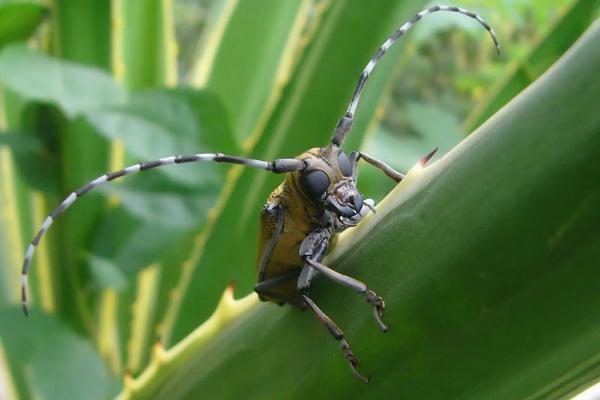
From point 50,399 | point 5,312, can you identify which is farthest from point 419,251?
point 5,312

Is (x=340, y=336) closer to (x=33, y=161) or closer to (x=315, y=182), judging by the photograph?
(x=315, y=182)

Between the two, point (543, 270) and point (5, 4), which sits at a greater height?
point (543, 270)

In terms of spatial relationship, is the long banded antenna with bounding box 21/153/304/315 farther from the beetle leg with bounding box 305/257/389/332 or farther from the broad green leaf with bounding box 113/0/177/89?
the broad green leaf with bounding box 113/0/177/89

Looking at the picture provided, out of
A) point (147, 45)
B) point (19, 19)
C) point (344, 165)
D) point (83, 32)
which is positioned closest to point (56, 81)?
point (19, 19)

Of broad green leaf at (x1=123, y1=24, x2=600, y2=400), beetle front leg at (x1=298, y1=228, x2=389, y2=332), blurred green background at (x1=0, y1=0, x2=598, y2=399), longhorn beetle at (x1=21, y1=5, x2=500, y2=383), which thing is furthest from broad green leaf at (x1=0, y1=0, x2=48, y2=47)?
broad green leaf at (x1=123, y1=24, x2=600, y2=400)

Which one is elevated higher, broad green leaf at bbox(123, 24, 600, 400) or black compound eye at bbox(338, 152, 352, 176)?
broad green leaf at bbox(123, 24, 600, 400)

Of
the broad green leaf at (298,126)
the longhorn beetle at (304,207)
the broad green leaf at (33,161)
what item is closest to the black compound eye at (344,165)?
the longhorn beetle at (304,207)

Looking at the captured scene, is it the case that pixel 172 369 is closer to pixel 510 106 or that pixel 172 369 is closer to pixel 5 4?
pixel 510 106
